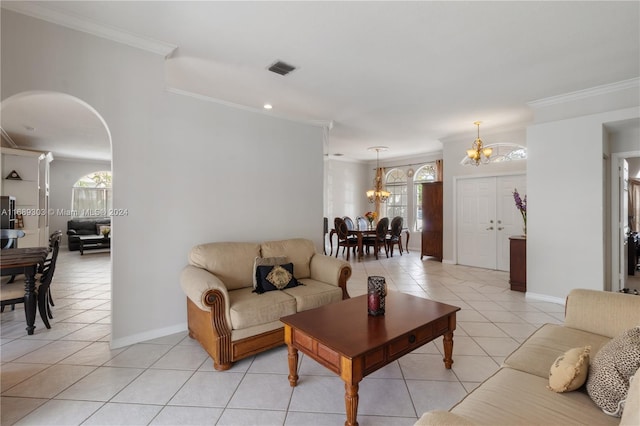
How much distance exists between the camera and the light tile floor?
1784 mm

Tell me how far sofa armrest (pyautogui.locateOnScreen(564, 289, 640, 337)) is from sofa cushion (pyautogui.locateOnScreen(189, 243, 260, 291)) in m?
2.64

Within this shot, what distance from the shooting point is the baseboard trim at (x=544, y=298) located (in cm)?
391

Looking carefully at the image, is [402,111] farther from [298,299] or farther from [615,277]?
[615,277]

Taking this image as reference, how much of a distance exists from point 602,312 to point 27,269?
4732mm

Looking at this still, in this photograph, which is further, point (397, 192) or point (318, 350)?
point (397, 192)

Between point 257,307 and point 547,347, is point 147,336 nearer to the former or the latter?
point 257,307

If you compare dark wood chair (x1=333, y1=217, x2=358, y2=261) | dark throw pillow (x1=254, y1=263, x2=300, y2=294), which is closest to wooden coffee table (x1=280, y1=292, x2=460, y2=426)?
dark throw pillow (x1=254, y1=263, x2=300, y2=294)

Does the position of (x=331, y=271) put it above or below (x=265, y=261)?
below

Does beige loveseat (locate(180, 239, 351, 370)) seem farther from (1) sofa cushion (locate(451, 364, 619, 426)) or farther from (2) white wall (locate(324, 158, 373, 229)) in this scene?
(2) white wall (locate(324, 158, 373, 229))

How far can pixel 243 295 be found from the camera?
2.69 m

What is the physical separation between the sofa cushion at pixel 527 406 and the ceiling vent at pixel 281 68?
10.7 ft

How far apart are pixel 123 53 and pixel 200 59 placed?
0.70 meters

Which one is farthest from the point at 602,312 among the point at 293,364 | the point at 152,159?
the point at 152,159

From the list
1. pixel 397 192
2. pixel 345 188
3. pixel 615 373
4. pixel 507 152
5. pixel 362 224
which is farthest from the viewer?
pixel 345 188
